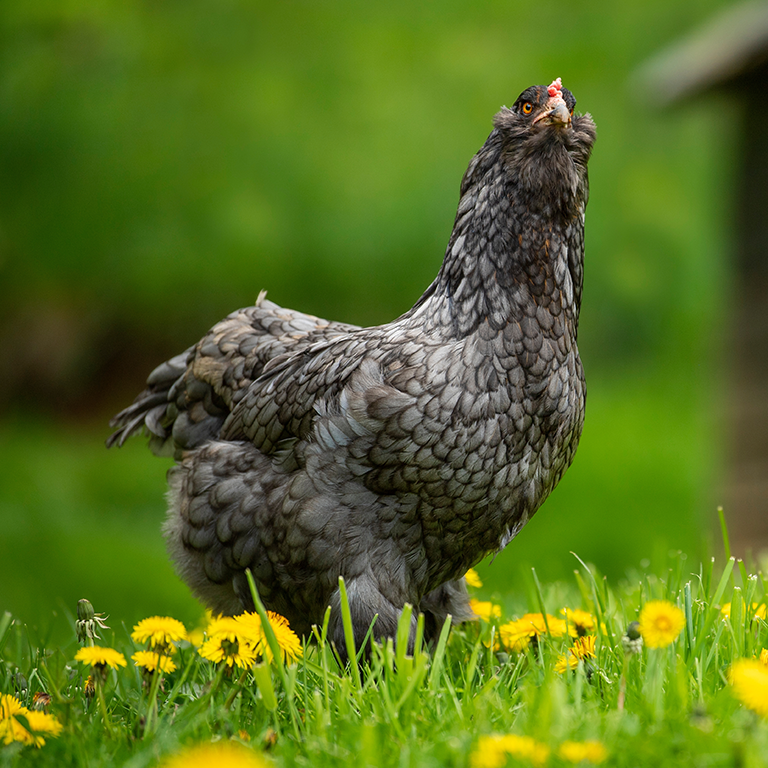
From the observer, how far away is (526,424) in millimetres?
2885

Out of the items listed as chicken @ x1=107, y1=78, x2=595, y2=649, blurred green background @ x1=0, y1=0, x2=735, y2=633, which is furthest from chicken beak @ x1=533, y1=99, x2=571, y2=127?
blurred green background @ x1=0, y1=0, x2=735, y2=633

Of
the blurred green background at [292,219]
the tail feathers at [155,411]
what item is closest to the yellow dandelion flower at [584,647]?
the tail feathers at [155,411]

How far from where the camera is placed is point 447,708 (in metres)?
2.39

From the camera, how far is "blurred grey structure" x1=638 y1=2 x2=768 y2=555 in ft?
22.3

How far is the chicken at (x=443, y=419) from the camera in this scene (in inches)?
112

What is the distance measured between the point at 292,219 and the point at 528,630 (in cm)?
682

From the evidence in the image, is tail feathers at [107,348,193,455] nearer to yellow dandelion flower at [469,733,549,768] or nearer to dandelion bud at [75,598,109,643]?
dandelion bud at [75,598,109,643]

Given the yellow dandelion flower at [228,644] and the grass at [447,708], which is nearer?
the grass at [447,708]

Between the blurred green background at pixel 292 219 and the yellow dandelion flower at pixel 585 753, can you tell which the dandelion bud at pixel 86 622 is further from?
the blurred green background at pixel 292 219

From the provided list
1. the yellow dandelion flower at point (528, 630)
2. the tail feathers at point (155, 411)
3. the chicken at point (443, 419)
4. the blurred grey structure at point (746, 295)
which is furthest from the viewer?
the blurred grey structure at point (746, 295)

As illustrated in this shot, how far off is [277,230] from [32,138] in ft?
7.60

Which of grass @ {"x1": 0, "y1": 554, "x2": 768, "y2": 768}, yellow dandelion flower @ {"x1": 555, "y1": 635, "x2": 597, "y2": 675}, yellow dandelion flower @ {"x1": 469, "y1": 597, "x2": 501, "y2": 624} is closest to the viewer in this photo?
grass @ {"x1": 0, "y1": 554, "x2": 768, "y2": 768}

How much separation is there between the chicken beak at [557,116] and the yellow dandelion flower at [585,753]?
5.62 ft

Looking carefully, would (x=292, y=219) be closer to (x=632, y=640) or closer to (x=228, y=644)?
(x=228, y=644)
